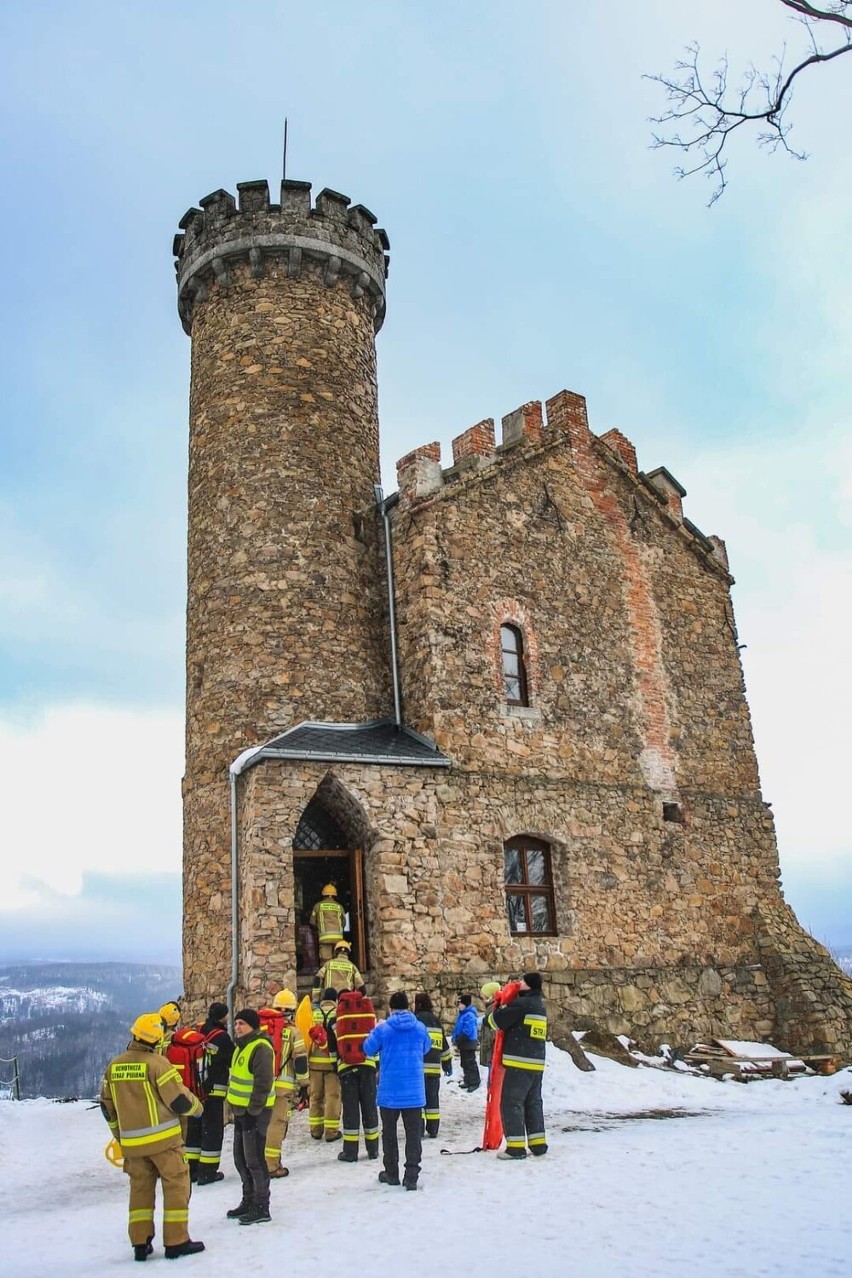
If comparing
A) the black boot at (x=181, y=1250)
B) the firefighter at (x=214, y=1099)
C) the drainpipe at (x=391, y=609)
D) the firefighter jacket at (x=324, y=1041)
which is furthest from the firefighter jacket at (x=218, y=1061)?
the drainpipe at (x=391, y=609)

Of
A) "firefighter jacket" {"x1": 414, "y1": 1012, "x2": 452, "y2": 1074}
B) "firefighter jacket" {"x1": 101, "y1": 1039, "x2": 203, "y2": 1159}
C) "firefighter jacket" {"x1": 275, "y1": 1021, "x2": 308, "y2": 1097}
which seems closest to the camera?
"firefighter jacket" {"x1": 101, "y1": 1039, "x2": 203, "y2": 1159}

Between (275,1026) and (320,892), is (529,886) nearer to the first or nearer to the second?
(320,892)

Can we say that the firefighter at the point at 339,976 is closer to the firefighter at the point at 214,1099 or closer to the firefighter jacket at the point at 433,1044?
the firefighter jacket at the point at 433,1044

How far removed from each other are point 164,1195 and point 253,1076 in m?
1.05

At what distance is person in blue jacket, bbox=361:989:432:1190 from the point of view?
25.6 ft

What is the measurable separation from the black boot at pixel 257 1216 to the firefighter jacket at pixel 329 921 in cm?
613

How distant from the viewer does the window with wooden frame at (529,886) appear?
1480cm

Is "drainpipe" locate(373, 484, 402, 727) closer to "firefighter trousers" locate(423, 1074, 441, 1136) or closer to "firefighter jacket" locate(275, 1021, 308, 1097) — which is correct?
"firefighter trousers" locate(423, 1074, 441, 1136)

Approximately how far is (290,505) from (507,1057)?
10023 mm

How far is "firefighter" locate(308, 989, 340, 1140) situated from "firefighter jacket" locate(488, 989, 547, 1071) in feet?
5.86

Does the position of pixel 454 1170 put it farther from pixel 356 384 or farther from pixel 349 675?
pixel 356 384

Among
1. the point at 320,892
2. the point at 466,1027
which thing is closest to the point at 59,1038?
the point at 320,892

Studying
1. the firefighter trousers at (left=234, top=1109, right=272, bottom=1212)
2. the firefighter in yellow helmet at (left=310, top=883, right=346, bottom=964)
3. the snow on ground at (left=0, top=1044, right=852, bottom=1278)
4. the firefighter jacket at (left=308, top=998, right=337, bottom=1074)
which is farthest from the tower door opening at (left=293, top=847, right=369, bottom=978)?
the firefighter trousers at (left=234, top=1109, right=272, bottom=1212)

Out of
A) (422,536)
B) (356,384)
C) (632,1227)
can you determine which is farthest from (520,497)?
(632,1227)
